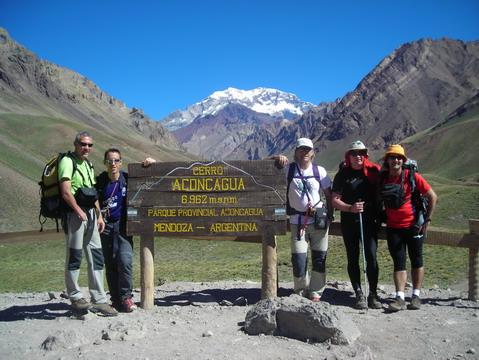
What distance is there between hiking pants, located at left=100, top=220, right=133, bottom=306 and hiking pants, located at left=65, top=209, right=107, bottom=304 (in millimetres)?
331

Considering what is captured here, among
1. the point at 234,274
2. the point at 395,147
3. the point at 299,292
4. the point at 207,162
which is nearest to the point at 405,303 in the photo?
the point at 299,292

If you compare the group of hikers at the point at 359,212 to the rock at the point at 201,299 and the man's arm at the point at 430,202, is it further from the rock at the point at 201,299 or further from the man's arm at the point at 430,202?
the rock at the point at 201,299

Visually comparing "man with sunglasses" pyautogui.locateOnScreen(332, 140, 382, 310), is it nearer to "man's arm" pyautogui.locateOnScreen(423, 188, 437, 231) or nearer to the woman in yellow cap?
the woman in yellow cap

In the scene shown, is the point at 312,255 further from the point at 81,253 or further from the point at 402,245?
the point at 81,253

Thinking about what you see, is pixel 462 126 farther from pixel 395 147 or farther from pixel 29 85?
pixel 395 147

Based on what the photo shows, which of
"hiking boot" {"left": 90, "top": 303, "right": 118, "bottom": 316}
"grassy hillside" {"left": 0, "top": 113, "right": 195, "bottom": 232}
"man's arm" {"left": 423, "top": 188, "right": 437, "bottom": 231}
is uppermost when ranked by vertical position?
"grassy hillside" {"left": 0, "top": 113, "right": 195, "bottom": 232}

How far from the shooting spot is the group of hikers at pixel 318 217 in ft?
24.5

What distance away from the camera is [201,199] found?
317 inches

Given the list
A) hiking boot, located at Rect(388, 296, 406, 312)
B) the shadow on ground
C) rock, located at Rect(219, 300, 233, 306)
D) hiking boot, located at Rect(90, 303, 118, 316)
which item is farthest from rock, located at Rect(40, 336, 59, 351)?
hiking boot, located at Rect(388, 296, 406, 312)

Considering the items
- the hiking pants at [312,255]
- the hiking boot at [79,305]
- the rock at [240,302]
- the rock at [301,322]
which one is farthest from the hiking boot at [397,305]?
the hiking boot at [79,305]

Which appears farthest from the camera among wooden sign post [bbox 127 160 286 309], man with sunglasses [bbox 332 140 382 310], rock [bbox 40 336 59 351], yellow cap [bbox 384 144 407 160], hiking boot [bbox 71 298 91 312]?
wooden sign post [bbox 127 160 286 309]

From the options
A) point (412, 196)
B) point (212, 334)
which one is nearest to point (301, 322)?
point (212, 334)

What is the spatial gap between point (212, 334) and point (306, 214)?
2.31 metres

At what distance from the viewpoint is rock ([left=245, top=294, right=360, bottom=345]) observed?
6.13m
